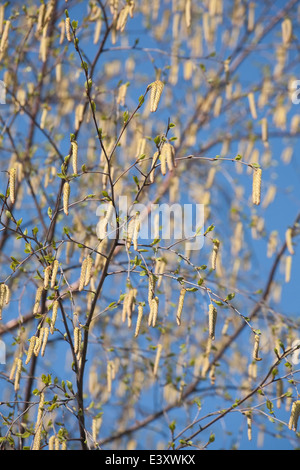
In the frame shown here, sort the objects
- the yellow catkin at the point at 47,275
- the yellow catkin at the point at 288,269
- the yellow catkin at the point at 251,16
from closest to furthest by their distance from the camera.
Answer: the yellow catkin at the point at 47,275 → the yellow catkin at the point at 288,269 → the yellow catkin at the point at 251,16

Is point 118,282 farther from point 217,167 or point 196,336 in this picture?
point 217,167

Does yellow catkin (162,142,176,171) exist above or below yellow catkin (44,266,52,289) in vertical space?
above

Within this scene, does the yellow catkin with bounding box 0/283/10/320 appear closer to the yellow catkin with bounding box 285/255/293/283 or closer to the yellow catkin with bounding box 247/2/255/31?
the yellow catkin with bounding box 285/255/293/283

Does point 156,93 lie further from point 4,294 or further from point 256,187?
point 4,294

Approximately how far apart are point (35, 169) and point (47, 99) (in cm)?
88

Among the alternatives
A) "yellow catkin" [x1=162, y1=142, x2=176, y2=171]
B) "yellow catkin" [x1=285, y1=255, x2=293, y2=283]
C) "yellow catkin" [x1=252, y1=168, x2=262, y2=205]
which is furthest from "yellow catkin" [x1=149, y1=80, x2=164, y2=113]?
"yellow catkin" [x1=285, y1=255, x2=293, y2=283]

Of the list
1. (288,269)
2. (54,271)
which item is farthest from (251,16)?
(54,271)

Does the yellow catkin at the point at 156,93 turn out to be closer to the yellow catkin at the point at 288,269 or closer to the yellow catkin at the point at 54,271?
the yellow catkin at the point at 54,271

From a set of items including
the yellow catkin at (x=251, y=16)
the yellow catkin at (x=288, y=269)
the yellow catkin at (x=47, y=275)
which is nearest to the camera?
the yellow catkin at (x=47, y=275)

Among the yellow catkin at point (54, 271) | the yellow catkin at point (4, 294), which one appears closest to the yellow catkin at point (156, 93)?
the yellow catkin at point (54, 271)

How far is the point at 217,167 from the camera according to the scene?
4.76 meters

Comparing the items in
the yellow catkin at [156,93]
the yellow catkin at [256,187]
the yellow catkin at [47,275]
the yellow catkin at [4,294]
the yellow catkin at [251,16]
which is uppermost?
the yellow catkin at [251,16]

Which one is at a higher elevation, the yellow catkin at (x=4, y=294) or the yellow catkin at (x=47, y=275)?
the yellow catkin at (x=47, y=275)
